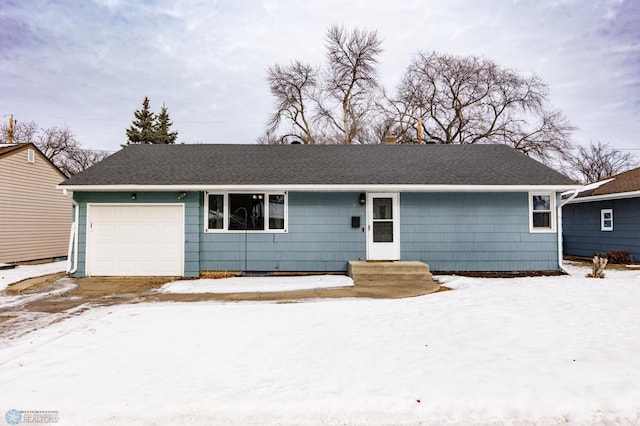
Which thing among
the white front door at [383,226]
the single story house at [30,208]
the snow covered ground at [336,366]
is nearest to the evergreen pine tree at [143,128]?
the single story house at [30,208]

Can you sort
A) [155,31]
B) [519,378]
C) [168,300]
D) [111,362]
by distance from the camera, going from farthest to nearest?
1. [155,31]
2. [168,300]
3. [111,362]
4. [519,378]

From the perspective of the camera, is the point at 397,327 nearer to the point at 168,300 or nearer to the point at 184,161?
the point at 168,300

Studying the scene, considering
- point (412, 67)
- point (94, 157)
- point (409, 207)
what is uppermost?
point (412, 67)

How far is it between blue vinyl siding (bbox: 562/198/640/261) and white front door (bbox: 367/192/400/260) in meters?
8.57

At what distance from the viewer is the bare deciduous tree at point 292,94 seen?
2798cm

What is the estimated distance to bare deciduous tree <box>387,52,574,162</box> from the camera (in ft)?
79.5

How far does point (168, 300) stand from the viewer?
6824 mm

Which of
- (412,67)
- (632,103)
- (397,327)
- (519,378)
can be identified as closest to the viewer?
(519,378)

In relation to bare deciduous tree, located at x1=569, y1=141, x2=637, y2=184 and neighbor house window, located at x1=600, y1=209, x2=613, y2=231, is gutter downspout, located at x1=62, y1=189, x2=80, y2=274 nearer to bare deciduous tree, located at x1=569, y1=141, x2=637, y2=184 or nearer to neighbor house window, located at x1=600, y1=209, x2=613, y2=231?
neighbor house window, located at x1=600, y1=209, x2=613, y2=231

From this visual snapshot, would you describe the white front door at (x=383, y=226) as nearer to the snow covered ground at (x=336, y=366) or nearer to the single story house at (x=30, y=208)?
the snow covered ground at (x=336, y=366)

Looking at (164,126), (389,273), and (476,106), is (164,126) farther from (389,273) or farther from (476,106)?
(389,273)

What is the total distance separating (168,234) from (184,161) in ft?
8.41

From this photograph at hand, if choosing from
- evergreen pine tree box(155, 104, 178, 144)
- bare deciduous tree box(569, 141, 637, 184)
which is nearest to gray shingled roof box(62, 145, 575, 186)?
evergreen pine tree box(155, 104, 178, 144)

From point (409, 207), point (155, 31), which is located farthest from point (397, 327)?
point (155, 31)
